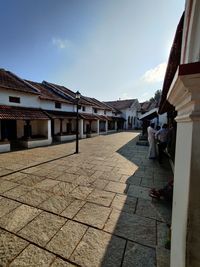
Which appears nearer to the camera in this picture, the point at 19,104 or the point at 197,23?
the point at 197,23

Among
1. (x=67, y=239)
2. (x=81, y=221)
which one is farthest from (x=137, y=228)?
(x=67, y=239)

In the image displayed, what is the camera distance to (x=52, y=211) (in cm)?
334

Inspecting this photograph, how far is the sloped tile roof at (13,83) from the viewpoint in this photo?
11424mm

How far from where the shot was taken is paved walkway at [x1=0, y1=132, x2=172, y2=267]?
225cm

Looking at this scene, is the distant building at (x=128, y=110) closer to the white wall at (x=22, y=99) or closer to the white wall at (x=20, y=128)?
the white wall at (x=22, y=99)

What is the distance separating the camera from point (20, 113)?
11297mm

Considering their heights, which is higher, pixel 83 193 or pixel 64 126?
pixel 64 126

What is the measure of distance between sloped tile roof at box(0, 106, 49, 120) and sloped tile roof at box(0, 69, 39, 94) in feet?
4.73

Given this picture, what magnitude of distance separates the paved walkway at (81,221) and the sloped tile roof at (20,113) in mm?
5878

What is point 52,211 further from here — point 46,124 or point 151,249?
point 46,124

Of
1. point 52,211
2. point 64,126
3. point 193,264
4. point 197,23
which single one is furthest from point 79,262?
point 64,126

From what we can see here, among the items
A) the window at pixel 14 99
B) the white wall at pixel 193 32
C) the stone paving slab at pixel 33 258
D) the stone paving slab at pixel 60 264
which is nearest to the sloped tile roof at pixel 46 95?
the window at pixel 14 99

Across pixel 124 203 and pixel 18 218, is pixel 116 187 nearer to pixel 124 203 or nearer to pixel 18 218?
pixel 124 203

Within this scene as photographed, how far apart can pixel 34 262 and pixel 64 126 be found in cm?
1672
